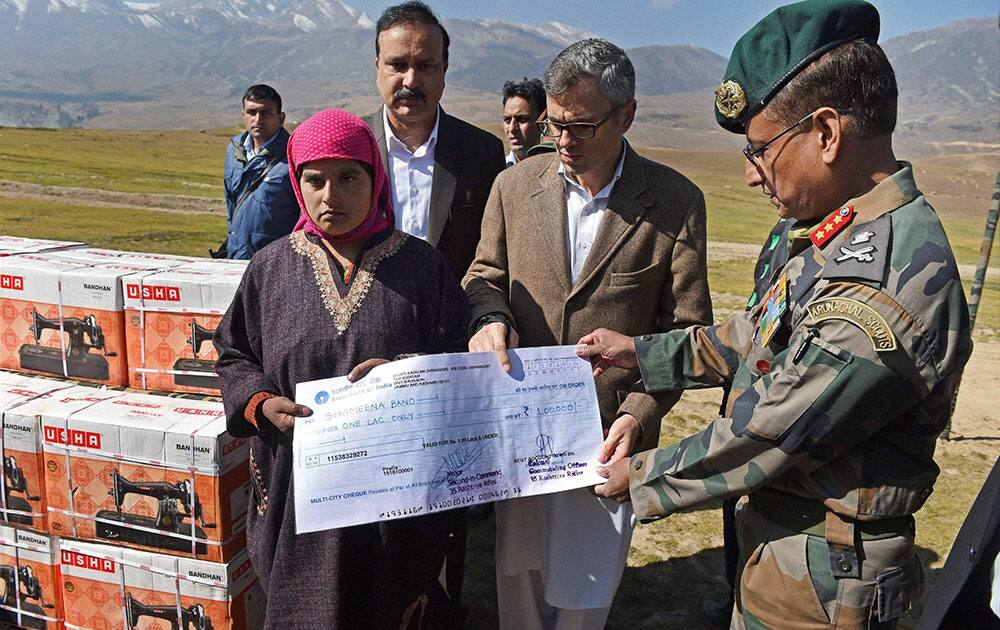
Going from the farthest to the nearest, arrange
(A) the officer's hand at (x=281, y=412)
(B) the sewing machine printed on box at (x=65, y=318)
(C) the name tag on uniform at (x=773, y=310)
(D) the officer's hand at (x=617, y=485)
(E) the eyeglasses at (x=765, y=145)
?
(B) the sewing machine printed on box at (x=65, y=318) < (A) the officer's hand at (x=281, y=412) < (D) the officer's hand at (x=617, y=485) < (C) the name tag on uniform at (x=773, y=310) < (E) the eyeglasses at (x=765, y=145)

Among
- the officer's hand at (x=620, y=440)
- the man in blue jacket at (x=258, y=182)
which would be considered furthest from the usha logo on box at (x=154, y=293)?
the man in blue jacket at (x=258, y=182)

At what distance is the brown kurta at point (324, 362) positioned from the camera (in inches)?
86.4

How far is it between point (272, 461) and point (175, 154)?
55.6 metres

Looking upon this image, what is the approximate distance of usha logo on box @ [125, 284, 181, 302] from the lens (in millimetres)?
2816

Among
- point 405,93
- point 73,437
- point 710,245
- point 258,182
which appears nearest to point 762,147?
point 405,93

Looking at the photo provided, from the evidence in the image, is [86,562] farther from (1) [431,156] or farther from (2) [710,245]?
(2) [710,245]

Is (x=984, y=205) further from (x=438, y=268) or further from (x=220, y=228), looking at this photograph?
(x=438, y=268)

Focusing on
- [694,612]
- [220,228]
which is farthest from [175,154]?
[694,612]

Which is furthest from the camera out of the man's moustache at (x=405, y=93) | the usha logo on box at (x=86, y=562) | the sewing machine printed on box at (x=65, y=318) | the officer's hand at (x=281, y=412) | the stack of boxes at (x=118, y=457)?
the man's moustache at (x=405, y=93)

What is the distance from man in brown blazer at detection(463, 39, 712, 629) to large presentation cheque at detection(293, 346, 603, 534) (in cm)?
18

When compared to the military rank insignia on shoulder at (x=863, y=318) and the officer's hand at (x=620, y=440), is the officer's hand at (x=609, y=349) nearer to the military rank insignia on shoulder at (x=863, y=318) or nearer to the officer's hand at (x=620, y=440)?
the officer's hand at (x=620, y=440)

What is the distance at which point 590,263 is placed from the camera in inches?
97.7

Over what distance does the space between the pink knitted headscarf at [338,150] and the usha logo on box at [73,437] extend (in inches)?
49.0

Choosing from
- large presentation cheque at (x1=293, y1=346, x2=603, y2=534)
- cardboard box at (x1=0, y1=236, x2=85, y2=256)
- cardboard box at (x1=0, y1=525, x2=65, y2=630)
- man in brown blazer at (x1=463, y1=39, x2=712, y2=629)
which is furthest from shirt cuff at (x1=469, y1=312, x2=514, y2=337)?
cardboard box at (x1=0, y1=236, x2=85, y2=256)
